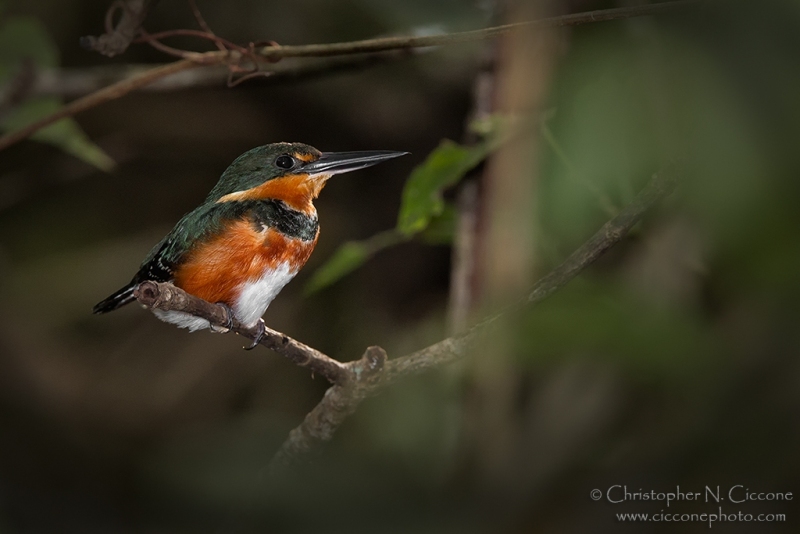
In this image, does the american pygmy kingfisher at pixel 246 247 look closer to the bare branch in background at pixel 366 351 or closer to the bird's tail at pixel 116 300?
the bird's tail at pixel 116 300

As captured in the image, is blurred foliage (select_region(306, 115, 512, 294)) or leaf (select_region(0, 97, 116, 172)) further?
leaf (select_region(0, 97, 116, 172))

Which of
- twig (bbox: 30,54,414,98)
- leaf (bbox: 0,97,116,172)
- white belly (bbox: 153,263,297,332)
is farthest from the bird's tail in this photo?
twig (bbox: 30,54,414,98)

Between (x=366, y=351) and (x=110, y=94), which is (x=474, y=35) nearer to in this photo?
(x=366, y=351)

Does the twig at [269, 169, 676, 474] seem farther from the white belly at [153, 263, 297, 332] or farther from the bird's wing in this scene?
the bird's wing

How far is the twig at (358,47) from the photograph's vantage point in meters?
1.34

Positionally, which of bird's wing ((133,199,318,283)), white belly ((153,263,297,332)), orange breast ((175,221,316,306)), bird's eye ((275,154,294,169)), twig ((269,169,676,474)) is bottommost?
twig ((269,169,676,474))

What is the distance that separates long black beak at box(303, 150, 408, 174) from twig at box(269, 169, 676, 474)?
399 millimetres

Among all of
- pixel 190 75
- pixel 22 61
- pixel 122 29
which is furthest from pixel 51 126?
pixel 190 75

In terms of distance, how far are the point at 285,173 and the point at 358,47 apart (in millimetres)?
A: 441

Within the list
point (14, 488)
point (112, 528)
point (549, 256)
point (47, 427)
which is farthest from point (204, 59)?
point (47, 427)

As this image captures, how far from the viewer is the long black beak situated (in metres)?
1.70

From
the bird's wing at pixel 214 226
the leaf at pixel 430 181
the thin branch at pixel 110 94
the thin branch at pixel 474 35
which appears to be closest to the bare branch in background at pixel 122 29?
the thin branch at pixel 110 94

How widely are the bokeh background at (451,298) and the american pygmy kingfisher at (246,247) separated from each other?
0.42 m

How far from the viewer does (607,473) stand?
157 centimetres
